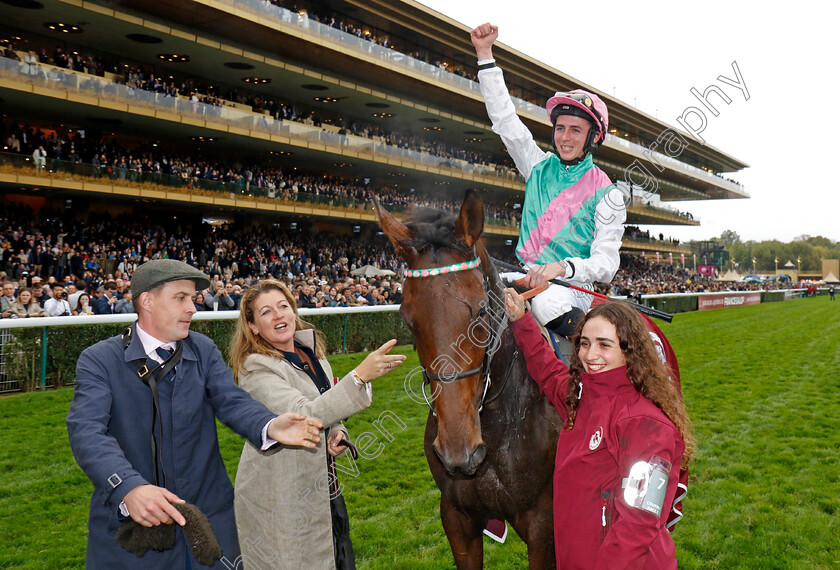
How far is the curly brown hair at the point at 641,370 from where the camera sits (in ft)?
5.84

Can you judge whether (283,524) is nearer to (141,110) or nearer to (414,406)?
(414,406)

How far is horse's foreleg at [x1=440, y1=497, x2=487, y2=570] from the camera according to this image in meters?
2.28

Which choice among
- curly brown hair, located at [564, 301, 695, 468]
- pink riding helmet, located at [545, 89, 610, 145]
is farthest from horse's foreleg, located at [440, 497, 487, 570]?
pink riding helmet, located at [545, 89, 610, 145]

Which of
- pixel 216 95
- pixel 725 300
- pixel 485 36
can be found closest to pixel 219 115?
pixel 216 95

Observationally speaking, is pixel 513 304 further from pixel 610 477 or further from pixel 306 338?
pixel 306 338

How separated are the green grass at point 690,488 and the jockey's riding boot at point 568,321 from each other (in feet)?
5.68

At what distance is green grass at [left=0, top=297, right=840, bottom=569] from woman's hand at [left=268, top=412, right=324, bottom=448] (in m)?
1.79

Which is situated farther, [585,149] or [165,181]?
[165,181]

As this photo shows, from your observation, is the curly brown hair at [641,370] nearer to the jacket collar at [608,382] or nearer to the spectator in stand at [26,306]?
the jacket collar at [608,382]

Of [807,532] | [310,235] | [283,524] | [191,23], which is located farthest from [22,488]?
[310,235]

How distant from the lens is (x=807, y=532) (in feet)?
12.1

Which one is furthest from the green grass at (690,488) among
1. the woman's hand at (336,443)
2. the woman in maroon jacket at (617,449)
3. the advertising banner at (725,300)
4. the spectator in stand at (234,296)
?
the advertising banner at (725,300)

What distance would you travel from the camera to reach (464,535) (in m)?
2.28

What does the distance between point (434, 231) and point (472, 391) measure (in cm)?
52
